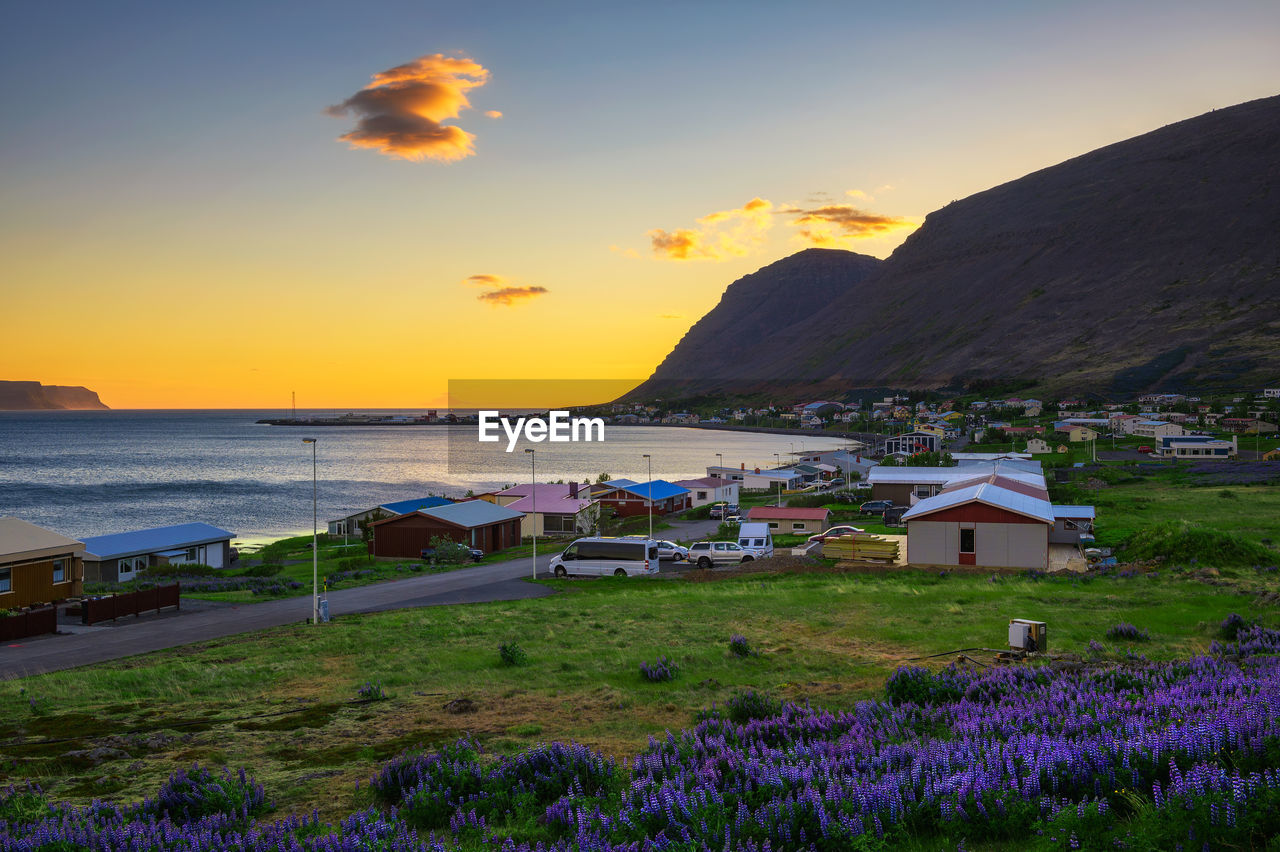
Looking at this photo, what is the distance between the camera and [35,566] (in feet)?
117

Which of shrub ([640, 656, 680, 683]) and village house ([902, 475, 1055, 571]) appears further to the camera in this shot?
village house ([902, 475, 1055, 571])

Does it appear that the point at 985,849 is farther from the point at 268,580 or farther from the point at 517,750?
the point at 268,580

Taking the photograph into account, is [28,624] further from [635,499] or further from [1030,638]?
[635,499]

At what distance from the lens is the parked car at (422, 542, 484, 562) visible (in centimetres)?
5172

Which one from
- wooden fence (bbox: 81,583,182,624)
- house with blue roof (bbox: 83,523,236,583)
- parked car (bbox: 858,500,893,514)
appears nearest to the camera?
wooden fence (bbox: 81,583,182,624)

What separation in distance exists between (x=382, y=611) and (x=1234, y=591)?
98.2 ft

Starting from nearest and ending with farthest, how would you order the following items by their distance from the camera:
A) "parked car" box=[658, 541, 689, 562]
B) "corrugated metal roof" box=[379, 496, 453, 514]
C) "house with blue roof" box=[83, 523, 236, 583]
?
"parked car" box=[658, 541, 689, 562]
"house with blue roof" box=[83, 523, 236, 583]
"corrugated metal roof" box=[379, 496, 453, 514]

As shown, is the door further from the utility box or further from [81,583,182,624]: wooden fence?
[81,583,182,624]: wooden fence

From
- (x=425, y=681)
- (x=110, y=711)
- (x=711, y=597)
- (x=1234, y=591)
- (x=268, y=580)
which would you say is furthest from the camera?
(x=268, y=580)

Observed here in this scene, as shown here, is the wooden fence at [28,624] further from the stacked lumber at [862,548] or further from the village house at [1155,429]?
the village house at [1155,429]

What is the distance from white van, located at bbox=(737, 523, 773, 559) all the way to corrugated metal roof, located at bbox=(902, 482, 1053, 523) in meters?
9.90

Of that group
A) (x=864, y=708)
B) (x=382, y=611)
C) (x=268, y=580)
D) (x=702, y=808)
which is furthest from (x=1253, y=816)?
(x=268, y=580)

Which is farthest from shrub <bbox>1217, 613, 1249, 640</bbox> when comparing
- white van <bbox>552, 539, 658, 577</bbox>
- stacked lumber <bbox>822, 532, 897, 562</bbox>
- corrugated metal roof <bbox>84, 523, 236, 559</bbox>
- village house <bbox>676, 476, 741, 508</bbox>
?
village house <bbox>676, 476, 741, 508</bbox>

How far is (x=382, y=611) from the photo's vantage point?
102ft
